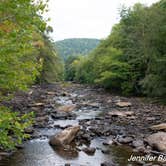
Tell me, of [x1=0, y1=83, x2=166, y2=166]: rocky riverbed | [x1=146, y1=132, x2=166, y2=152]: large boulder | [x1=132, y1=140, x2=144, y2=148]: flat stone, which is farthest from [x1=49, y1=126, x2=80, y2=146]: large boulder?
[x1=146, y1=132, x2=166, y2=152]: large boulder

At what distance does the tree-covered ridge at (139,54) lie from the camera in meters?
35.7

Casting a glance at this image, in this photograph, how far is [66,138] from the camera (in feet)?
53.9

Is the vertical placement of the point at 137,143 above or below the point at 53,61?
below

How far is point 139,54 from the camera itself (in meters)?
42.7

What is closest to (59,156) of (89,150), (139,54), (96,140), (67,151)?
(67,151)

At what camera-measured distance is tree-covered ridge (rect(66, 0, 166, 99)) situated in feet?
117

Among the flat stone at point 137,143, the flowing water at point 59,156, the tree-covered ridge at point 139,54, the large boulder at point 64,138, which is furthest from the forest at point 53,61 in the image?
the flat stone at point 137,143

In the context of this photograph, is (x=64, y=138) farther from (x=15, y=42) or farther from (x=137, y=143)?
(x=15, y=42)

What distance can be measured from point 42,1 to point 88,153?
28.6 feet

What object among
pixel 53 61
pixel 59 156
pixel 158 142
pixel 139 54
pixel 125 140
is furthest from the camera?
pixel 53 61

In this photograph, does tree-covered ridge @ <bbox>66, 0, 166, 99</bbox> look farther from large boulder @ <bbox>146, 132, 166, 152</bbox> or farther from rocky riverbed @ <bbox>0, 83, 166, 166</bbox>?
large boulder @ <bbox>146, 132, 166, 152</bbox>

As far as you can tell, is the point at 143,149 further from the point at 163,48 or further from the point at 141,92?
the point at 141,92

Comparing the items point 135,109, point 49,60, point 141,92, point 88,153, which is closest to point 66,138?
point 88,153

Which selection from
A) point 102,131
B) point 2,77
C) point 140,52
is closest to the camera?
point 2,77
